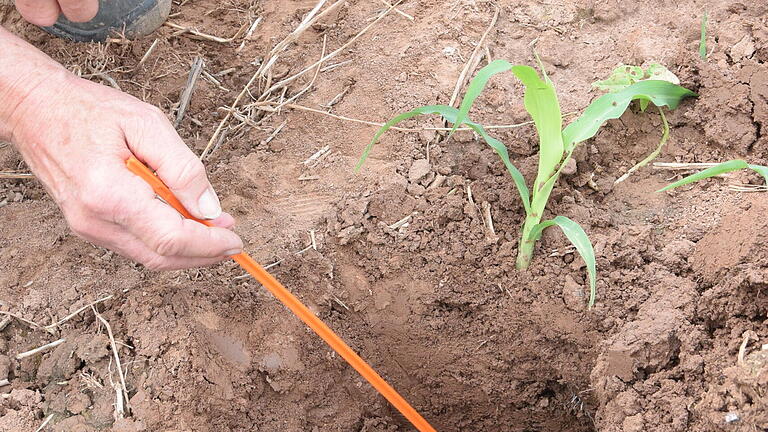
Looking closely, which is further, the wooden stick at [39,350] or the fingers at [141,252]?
the wooden stick at [39,350]

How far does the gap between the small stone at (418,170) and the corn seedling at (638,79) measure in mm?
460

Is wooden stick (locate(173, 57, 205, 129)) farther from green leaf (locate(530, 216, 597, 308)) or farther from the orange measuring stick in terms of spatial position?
green leaf (locate(530, 216, 597, 308))

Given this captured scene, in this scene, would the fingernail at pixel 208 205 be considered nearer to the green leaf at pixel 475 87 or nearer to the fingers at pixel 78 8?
the green leaf at pixel 475 87

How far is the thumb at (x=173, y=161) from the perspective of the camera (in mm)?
1394

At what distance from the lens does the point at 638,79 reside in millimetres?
1891

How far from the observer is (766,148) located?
1748mm

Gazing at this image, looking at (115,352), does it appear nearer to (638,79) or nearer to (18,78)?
(18,78)

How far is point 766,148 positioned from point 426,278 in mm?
844

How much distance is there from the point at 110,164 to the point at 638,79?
1272 mm

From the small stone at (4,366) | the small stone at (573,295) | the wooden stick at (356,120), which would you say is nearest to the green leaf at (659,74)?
the wooden stick at (356,120)

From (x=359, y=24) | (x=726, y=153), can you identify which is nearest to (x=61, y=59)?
(x=359, y=24)

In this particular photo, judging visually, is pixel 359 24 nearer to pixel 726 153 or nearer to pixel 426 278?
pixel 426 278

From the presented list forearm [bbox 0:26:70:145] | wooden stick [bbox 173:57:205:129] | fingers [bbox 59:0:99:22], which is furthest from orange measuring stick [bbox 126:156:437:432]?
wooden stick [bbox 173:57:205:129]

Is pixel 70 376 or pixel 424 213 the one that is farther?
pixel 424 213
